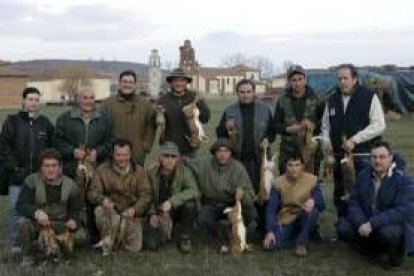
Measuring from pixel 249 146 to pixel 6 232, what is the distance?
10.5 feet

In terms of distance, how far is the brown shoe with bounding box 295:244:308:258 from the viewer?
7.29 meters

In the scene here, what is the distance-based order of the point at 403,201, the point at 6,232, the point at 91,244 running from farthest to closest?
the point at 6,232
the point at 91,244
the point at 403,201

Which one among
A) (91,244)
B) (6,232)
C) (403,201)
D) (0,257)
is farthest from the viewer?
(6,232)

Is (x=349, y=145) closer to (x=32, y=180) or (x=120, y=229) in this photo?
(x=120, y=229)

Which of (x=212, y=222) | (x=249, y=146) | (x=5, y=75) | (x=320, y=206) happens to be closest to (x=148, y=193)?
(x=212, y=222)

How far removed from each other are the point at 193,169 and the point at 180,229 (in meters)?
0.69

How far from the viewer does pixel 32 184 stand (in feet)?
23.2

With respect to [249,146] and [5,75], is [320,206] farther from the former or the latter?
[5,75]

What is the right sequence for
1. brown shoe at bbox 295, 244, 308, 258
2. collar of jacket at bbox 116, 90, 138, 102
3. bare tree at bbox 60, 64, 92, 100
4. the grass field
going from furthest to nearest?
bare tree at bbox 60, 64, 92, 100
collar of jacket at bbox 116, 90, 138, 102
brown shoe at bbox 295, 244, 308, 258
the grass field

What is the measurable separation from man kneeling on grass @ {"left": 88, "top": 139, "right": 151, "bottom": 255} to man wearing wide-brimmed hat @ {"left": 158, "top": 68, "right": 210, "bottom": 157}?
65cm

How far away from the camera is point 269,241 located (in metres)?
7.45

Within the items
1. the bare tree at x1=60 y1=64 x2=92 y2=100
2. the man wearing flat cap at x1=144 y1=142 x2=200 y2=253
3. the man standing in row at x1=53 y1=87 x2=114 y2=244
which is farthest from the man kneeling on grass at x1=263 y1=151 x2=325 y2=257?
the bare tree at x1=60 y1=64 x2=92 y2=100

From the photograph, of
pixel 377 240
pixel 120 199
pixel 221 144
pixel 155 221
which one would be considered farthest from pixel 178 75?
pixel 377 240

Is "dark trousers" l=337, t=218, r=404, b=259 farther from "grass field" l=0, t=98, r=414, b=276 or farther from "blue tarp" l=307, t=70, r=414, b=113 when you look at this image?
"blue tarp" l=307, t=70, r=414, b=113
